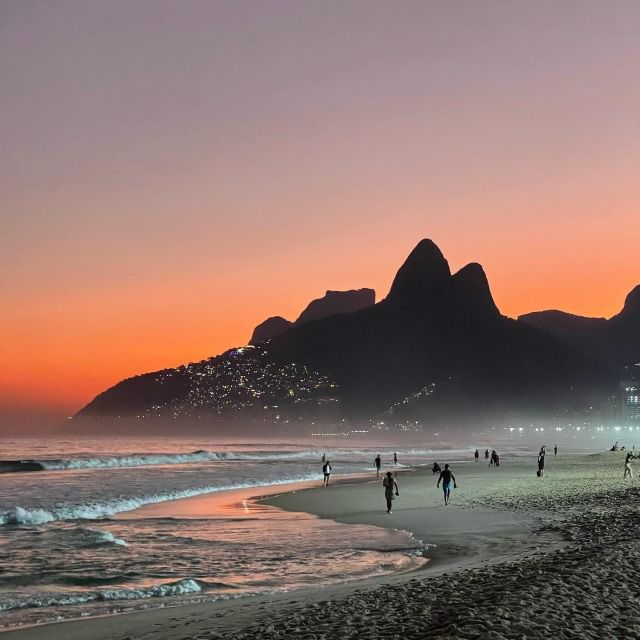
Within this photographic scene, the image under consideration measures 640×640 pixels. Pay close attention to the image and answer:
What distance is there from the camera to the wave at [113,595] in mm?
13234

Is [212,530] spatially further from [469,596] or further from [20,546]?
[469,596]

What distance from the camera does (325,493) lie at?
3884cm

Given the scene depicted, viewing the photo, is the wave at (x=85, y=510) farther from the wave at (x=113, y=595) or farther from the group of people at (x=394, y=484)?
the wave at (x=113, y=595)

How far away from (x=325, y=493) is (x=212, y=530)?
639 inches

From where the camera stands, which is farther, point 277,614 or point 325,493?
point 325,493

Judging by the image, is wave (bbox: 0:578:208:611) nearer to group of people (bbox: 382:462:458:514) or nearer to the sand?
the sand

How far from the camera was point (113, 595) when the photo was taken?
1384cm

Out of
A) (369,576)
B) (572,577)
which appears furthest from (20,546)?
(572,577)

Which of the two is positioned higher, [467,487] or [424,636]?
[424,636]

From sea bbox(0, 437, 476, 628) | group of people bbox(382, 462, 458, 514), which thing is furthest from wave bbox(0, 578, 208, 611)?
group of people bbox(382, 462, 458, 514)

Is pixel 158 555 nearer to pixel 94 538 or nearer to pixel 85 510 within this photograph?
pixel 94 538

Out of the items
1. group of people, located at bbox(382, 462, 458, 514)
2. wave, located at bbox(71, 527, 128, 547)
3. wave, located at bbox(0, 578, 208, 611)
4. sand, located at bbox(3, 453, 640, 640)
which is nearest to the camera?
sand, located at bbox(3, 453, 640, 640)

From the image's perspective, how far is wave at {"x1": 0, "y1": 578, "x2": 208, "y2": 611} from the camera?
13234 mm

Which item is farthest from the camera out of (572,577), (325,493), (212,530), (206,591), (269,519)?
(325,493)
